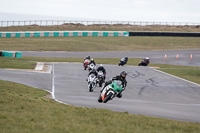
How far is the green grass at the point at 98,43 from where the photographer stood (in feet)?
198

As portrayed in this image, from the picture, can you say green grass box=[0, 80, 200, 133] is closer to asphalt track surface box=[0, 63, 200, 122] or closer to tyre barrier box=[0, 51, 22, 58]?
asphalt track surface box=[0, 63, 200, 122]

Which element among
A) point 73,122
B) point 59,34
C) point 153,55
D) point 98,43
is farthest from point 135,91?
point 59,34

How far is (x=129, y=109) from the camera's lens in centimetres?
1691

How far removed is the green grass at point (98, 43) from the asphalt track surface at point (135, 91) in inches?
947

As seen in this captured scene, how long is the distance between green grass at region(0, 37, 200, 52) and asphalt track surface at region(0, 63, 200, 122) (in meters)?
24.0

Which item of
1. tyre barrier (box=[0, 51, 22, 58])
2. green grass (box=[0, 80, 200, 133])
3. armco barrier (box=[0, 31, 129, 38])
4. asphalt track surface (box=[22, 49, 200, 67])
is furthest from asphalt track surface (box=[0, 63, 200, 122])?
armco barrier (box=[0, 31, 129, 38])

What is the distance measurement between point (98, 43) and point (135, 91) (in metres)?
44.7

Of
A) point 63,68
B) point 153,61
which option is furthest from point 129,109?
point 153,61

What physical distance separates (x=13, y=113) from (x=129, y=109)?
646 centimetres

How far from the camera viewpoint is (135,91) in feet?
79.0

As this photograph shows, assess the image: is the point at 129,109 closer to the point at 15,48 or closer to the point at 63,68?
the point at 63,68

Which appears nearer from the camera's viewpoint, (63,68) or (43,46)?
(63,68)

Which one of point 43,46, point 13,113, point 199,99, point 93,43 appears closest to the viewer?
point 13,113

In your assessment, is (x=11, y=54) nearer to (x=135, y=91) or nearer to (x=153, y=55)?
(x=153, y=55)
